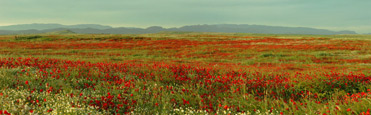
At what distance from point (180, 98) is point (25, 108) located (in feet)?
11.6

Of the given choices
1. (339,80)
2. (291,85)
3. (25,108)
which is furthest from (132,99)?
(339,80)

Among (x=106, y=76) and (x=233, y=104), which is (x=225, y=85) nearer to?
(x=233, y=104)

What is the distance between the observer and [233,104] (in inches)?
226

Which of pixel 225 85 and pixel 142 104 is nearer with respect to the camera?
pixel 142 104

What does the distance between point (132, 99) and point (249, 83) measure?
448cm

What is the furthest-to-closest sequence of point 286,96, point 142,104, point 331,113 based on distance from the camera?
point 286,96 → point 142,104 → point 331,113

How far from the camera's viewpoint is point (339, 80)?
8.07 m

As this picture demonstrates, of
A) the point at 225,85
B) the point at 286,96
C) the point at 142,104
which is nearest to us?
the point at 142,104

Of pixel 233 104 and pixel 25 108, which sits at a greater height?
pixel 25 108

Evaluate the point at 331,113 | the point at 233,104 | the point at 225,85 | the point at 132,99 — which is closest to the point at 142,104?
the point at 132,99

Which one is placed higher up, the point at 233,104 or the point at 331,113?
the point at 331,113

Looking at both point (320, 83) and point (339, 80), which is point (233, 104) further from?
point (339, 80)

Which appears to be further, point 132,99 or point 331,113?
point 132,99

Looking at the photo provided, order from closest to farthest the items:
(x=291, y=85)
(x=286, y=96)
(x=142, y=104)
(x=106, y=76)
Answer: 1. (x=142, y=104)
2. (x=286, y=96)
3. (x=291, y=85)
4. (x=106, y=76)
